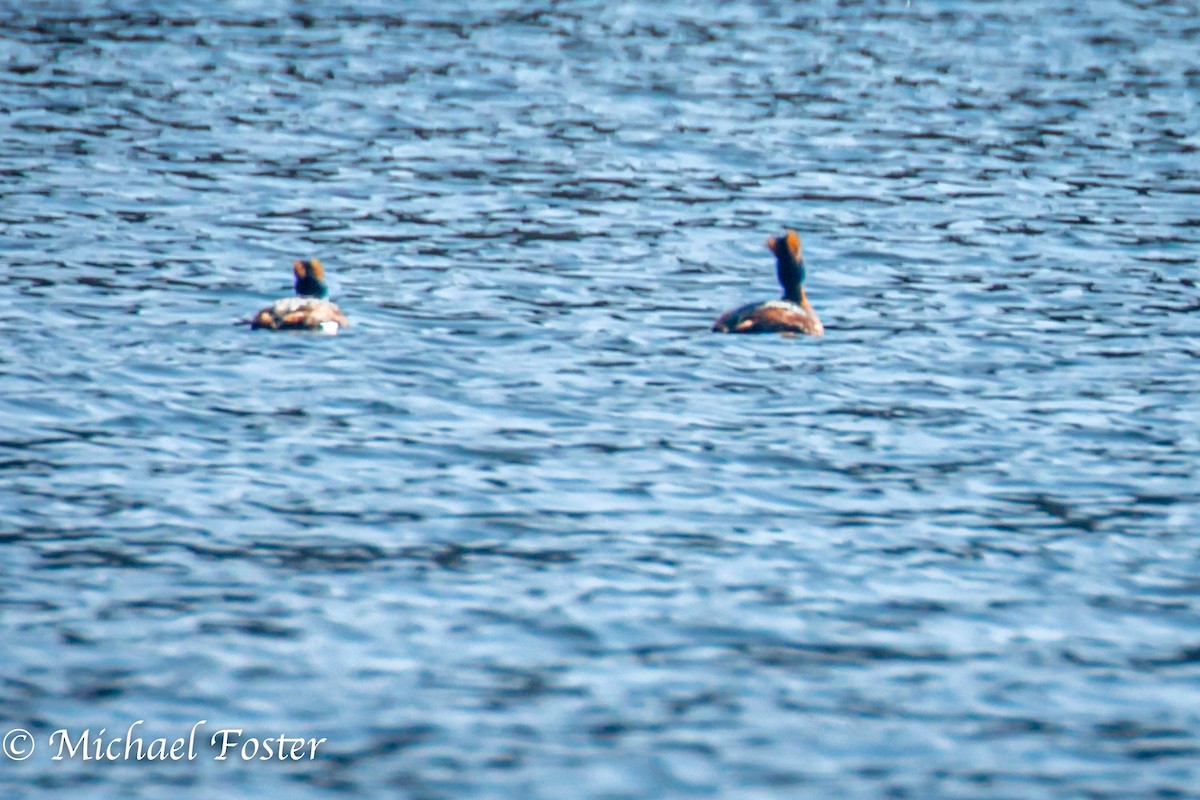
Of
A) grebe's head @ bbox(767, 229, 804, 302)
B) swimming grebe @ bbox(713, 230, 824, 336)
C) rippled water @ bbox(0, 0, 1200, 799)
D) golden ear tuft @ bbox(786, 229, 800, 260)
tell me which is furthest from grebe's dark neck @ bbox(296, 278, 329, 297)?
golden ear tuft @ bbox(786, 229, 800, 260)

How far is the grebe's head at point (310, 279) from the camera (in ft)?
57.3

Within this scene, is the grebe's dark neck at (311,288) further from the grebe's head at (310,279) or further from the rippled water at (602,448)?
the rippled water at (602,448)

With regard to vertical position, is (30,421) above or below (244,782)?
above

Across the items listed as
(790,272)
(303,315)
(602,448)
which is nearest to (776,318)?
(790,272)

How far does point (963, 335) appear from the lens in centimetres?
1742

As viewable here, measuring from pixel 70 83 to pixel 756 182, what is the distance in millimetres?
12358

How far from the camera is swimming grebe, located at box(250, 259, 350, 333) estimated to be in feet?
55.6

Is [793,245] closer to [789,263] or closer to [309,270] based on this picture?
[789,263]

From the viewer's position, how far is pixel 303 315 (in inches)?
667

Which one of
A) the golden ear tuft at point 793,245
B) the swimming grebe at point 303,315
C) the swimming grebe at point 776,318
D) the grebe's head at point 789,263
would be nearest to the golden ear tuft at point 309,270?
the swimming grebe at point 303,315

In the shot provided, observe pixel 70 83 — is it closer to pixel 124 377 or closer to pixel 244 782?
pixel 124 377

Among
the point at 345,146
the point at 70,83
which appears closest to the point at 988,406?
the point at 345,146

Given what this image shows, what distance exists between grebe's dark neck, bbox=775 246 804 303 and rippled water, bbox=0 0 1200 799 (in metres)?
0.69

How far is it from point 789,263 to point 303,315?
15.6 ft
